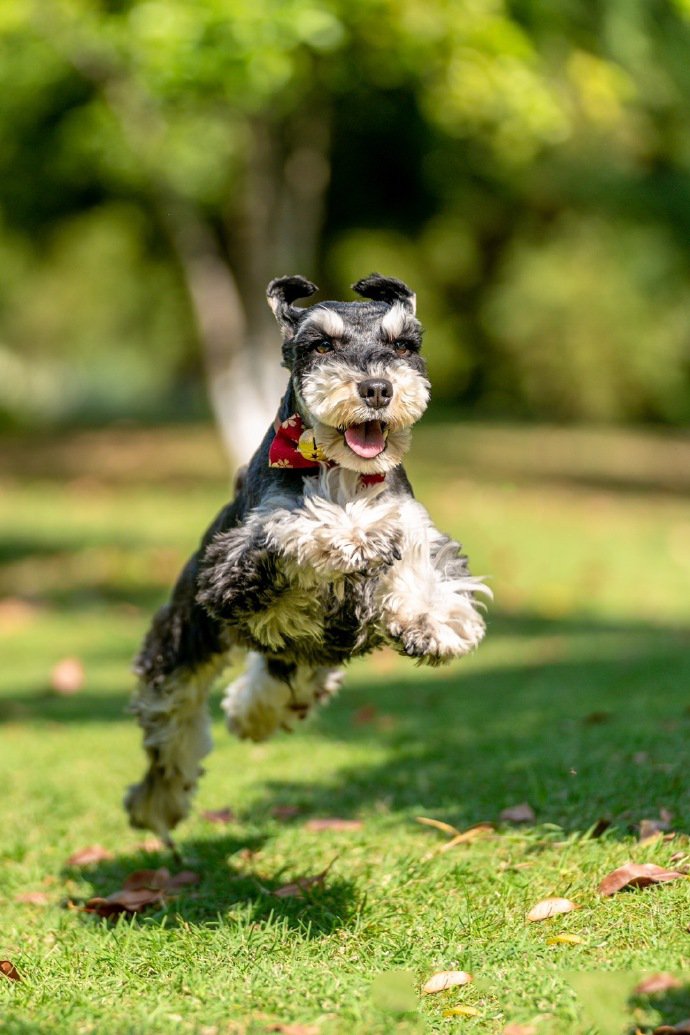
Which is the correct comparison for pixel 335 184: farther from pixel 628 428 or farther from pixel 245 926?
pixel 245 926

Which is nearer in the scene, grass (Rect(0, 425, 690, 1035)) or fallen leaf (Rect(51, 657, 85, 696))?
grass (Rect(0, 425, 690, 1035))

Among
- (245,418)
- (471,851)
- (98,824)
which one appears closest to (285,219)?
(245,418)

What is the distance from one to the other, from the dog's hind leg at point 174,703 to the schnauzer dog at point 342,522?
52 cm

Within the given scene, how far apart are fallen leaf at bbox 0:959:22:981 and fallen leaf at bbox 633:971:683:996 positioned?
1.94m

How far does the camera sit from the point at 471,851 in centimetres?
528

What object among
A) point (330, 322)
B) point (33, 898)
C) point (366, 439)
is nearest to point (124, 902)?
point (33, 898)

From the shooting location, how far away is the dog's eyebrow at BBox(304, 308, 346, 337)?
4617 mm

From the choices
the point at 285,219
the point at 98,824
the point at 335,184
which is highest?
the point at 335,184

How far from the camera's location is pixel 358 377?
176 inches

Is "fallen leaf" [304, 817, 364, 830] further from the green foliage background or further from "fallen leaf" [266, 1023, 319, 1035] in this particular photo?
the green foliage background

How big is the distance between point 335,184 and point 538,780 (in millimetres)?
29356

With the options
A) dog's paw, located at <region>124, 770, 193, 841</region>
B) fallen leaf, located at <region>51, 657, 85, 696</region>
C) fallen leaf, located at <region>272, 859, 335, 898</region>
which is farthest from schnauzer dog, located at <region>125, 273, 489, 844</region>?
fallen leaf, located at <region>51, 657, 85, 696</region>

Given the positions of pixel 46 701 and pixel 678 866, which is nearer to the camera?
pixel 678 866

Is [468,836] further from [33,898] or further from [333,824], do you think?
[33,898]
